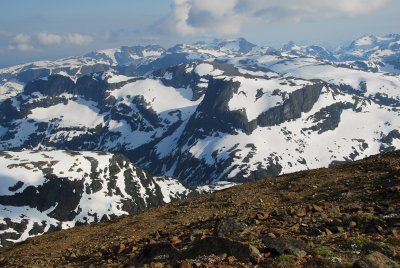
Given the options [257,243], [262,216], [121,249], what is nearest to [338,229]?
[257,243]

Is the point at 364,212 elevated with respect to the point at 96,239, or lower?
elevated

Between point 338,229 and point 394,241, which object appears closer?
point 394,241

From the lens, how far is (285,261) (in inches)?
647

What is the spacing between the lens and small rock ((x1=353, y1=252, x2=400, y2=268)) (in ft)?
48.8

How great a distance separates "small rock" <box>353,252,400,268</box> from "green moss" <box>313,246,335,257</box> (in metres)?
1.90

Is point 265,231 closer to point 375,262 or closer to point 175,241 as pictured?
point 175,241

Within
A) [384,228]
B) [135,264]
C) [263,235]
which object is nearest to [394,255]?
[384,228]

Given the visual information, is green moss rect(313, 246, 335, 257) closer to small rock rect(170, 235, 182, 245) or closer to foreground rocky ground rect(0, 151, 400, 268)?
foreground rocky ground rect(0, 151, 400, 268)

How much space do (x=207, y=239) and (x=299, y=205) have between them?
41.1 feet

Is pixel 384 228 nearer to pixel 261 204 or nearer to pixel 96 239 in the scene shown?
pixel 261 204

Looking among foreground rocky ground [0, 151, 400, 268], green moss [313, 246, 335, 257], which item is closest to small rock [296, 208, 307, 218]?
foreground rocky ground [0, 151, 400, 268]

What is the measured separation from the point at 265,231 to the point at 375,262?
321 inches

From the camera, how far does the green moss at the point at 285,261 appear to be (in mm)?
16188

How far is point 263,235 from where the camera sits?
21562 mm
